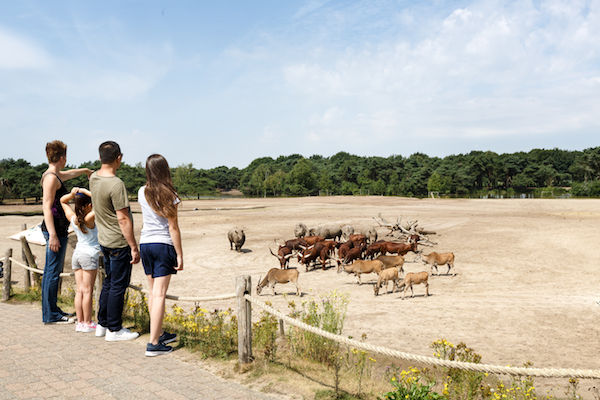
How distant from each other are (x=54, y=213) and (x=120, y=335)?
6.46 feet

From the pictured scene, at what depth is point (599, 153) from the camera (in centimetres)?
8438

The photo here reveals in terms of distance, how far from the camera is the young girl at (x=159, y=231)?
5.01 meters

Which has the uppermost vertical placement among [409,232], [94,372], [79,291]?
[79,291]

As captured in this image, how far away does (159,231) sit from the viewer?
16.8 feet

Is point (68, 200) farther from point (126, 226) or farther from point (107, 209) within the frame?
point (126, 226)

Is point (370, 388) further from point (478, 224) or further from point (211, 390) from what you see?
point (478, 224)

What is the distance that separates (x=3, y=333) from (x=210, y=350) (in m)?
3.42

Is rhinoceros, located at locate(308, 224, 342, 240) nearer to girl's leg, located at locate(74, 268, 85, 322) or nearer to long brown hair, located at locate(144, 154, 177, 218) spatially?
girl's leg, located at locate(74, 268, 85, 322)

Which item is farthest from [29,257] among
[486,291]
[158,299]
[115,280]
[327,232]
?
[327,232]

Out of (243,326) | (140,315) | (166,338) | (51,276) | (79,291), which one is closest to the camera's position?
(243,326)

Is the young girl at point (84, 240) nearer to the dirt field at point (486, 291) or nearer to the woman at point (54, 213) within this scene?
the woman at point (54, 213)

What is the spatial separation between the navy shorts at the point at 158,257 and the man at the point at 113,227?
0.87 ft

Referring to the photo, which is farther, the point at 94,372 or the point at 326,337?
the point at 94,372

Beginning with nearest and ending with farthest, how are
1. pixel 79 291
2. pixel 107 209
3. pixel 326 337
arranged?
pixel 326 337 → pixel 107 209 → pixel 79 291
